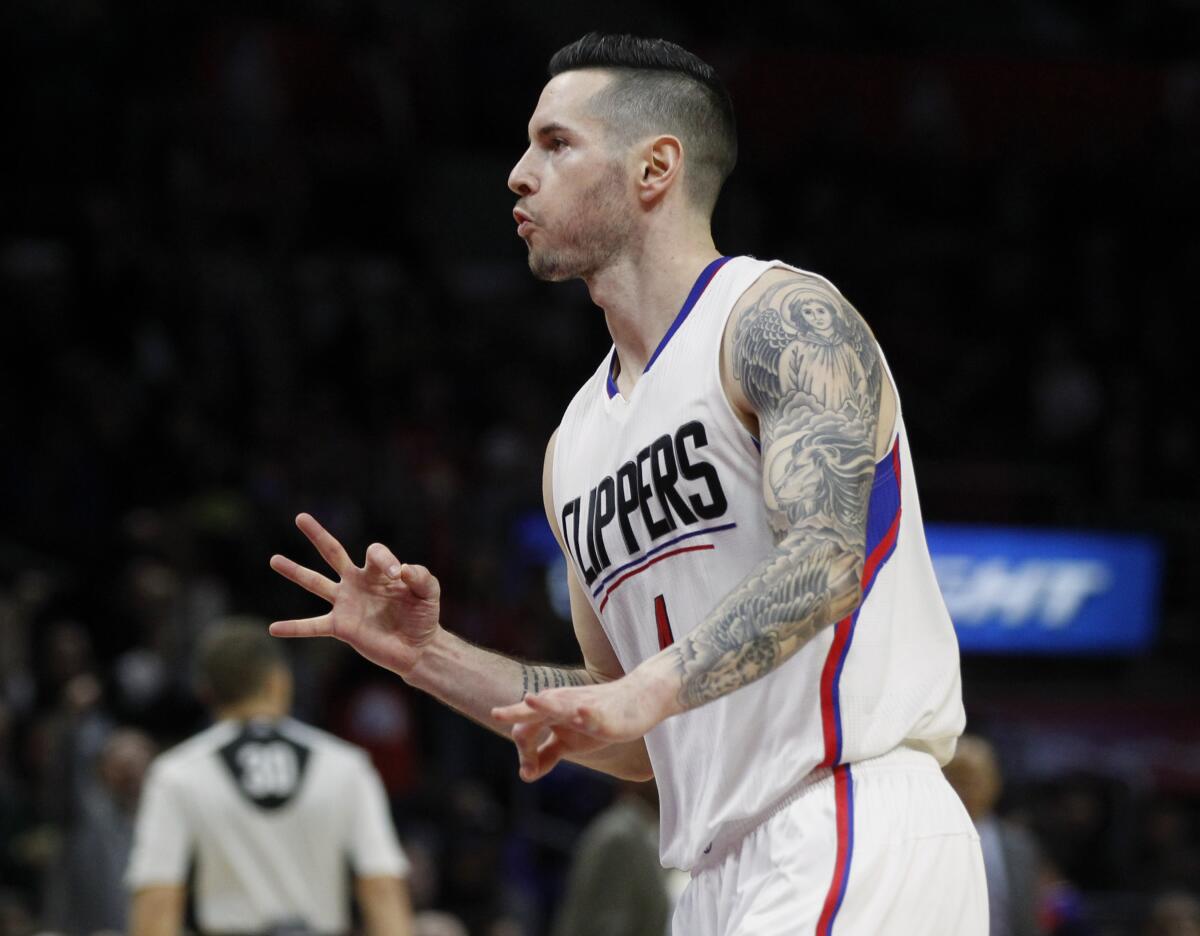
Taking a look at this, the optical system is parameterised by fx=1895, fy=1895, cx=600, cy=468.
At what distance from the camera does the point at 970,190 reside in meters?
Result: 18.6

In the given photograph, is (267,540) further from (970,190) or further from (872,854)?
(872,854)

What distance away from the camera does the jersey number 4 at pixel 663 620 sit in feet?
11.4

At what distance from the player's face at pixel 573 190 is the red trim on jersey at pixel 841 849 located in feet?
3.48

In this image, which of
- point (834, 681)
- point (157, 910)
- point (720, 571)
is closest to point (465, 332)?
point (157, 910)

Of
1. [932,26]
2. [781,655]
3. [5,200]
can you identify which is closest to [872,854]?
[781,655]

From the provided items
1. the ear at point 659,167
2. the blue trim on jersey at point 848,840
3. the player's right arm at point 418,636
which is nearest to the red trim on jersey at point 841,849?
the blue trim on jersey at point 848,840

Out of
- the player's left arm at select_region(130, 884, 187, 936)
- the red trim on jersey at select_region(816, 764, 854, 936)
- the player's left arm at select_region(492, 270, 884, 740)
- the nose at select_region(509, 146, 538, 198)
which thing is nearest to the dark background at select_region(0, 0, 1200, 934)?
the player's left arm at select_region(130, 884, 187, 936)

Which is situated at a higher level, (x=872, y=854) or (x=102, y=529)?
(x=102, y=529)

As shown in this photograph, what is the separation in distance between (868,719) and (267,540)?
1004cm

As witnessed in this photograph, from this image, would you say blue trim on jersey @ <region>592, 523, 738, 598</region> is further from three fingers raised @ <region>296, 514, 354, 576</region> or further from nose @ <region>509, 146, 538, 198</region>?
nose @ <region>509, 146, 538, 198</region>

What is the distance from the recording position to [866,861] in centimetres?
316

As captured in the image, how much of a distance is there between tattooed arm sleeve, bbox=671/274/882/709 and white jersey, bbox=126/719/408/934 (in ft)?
12.6

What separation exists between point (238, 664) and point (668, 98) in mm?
3716

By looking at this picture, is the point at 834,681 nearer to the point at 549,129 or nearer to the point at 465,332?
the point at 549,129
